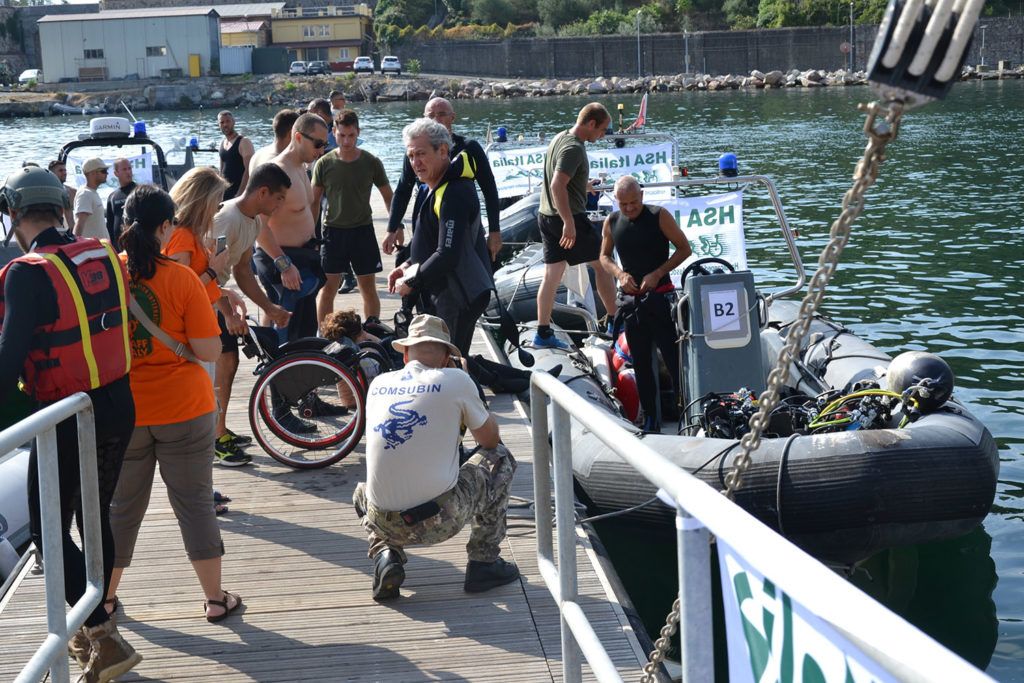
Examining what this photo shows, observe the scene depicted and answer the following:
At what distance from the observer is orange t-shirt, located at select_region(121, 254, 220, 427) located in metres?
4.20

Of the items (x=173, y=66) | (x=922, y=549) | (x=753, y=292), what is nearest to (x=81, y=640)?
(x=753, y=292)

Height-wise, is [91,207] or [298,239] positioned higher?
[91,207]

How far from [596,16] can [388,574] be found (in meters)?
83.0

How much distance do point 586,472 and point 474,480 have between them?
162 cm

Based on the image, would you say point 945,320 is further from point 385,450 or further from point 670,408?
point 385,450

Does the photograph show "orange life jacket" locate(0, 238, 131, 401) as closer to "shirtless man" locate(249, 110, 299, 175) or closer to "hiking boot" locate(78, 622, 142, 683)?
"hiking boot" locate(78, 622, 142, 683)

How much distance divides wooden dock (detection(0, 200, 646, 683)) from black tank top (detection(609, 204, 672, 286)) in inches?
86.7

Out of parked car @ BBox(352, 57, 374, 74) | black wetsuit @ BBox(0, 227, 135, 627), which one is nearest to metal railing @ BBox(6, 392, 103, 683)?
black wetsuit @ BBox(0, 227, 135, 627)

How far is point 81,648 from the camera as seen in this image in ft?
13.0

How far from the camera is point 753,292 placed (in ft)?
23.4

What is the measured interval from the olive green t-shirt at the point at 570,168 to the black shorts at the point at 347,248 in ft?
4.62

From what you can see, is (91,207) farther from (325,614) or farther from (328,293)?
(325,614)

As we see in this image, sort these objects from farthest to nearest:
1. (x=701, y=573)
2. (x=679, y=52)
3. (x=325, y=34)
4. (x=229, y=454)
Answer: (x=325, y=34)
(x=679, y=52)
(x=229, y=454)
(x=701, y=573)

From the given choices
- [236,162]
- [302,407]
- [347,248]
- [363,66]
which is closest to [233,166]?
[236,162]
